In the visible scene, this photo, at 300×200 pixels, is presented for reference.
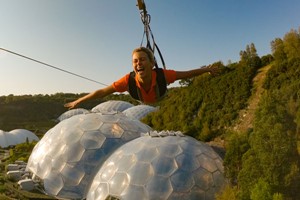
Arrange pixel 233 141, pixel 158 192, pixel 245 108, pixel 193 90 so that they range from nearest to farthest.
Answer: pixel 233 141, pixel 158 192, pixel 245 108, pixel 193 90

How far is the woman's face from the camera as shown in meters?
6.90

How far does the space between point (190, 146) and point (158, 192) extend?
3.35 meters

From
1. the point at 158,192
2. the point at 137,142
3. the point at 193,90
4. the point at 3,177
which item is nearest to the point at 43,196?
the point at 3,177

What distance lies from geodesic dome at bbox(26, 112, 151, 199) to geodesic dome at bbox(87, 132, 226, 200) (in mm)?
2651

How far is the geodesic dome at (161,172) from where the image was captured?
642 inches

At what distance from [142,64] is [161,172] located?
10558 mm

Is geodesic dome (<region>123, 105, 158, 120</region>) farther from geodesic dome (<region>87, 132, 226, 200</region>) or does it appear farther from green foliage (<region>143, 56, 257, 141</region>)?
geodesic dome (<region>87, 132, 226, 200</region>)

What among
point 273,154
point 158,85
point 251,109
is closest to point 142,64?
point 158,85

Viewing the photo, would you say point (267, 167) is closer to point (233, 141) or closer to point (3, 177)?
point (233, 141)

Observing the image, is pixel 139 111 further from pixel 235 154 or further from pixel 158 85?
pixel 158 85

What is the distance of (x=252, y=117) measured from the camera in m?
22.0

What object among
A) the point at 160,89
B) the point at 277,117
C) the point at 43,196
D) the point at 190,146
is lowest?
the point at 43,196

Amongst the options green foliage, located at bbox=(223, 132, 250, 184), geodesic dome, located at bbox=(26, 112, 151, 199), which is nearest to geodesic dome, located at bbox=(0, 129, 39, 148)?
geodesic dome, located at bbox=(26, 112, 151, 199)

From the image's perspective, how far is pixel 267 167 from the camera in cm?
1216
